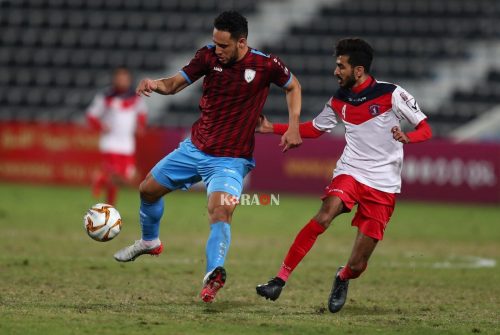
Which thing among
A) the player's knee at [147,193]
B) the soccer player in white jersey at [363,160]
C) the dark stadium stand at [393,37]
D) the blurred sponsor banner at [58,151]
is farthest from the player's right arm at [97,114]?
the dark stadium stand at [393,37]

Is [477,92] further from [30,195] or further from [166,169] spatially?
[166,169]

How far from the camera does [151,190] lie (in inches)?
316

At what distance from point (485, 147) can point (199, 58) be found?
13711 millimetres

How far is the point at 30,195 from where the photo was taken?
19.8m

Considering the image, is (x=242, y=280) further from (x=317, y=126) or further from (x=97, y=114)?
(x=97, y=114)

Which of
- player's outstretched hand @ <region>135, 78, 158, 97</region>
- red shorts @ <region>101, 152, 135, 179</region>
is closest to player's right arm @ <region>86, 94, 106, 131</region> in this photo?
red shorts @ <region>101, 152, 135, 179</region>

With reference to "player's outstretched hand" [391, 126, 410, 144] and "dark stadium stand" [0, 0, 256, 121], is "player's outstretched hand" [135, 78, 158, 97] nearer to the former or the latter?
"player's outstretched hand" [391, 126, 410, 144]

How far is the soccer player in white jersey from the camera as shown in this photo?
7617 millimetres

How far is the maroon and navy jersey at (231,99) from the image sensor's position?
7.67 m

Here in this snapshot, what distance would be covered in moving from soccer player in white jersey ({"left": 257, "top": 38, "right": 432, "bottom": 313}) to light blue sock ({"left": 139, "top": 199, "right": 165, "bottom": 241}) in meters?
1.31

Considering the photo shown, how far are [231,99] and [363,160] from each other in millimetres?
1161

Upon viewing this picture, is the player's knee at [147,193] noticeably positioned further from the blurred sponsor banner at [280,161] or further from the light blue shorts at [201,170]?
the blurred sponsor banner at [280,161]

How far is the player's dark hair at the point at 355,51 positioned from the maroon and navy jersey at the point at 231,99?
0.53 m

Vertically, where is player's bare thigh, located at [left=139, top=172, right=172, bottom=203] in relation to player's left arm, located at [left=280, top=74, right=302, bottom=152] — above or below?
below
